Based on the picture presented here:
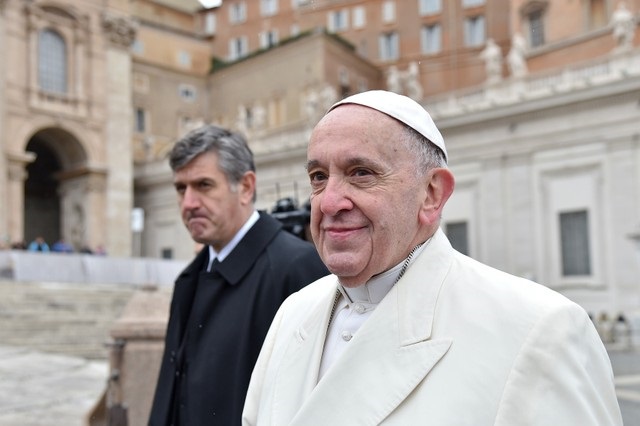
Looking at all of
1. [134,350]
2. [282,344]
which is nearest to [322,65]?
[134,350]

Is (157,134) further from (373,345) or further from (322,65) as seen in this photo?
(373,345)

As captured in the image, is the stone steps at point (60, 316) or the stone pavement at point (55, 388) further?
the stone steps at point (60, 316)

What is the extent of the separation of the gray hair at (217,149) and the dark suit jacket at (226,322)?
290 millimetres

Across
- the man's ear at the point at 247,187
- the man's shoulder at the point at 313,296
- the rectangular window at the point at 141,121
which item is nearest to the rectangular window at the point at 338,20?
the rectangular window at the point at 141,121

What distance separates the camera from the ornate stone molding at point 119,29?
40.3 metres

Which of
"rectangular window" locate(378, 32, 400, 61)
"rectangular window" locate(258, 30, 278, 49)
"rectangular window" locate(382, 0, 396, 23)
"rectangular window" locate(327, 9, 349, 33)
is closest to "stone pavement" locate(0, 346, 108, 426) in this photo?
"rectangular window" locate(378, 32, 400, 61)

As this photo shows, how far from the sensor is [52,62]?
38.4 meters

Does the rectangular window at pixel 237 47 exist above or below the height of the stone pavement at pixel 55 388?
above

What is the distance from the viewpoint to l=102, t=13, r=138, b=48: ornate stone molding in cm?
A: 4034

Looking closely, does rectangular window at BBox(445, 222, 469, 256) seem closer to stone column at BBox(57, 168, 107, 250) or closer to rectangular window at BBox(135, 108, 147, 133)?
stone column at BBox(57, 168, 107, 250)

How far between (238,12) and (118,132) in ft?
66.4

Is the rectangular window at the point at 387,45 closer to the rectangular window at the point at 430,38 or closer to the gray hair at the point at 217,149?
the rectangular window at the point at 430,38

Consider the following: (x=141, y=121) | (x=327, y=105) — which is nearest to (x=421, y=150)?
(x=327, y=105)

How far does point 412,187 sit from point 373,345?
42 centimetres
